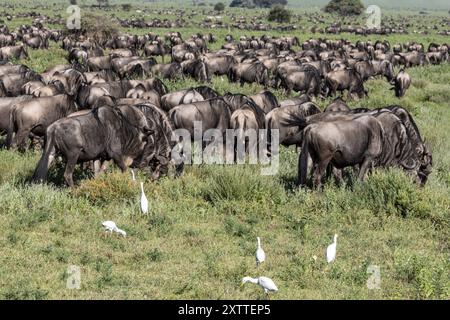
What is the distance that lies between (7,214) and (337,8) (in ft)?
321

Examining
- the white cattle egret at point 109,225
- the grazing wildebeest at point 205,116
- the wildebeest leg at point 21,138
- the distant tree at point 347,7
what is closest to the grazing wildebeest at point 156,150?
the grazing wildebeest at point 205,116

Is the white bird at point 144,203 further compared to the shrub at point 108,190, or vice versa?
the shrub at point 108,190

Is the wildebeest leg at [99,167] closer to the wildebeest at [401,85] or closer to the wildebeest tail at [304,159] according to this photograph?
the wildebeest tail at [304,159]

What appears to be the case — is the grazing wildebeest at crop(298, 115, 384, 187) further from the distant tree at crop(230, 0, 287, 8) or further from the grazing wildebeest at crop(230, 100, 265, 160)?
the distant tree at crop(230, 0, 287, 8)

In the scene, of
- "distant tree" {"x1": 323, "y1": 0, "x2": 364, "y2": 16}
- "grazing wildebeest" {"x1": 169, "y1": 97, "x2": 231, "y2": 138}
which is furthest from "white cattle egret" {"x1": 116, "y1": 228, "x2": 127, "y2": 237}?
"distant tree" {"x1": 323, "y1": 0, "x2": 364, "y2": 16}

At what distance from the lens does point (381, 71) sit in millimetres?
32906

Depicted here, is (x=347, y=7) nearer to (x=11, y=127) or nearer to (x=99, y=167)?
(x=11, y=127)

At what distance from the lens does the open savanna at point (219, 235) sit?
7379mm

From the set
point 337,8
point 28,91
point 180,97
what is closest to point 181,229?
point 180,97

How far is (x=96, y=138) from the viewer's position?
11.1 meters

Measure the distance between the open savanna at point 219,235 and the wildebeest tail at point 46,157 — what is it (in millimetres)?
300

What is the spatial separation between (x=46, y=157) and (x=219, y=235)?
11.8 feet

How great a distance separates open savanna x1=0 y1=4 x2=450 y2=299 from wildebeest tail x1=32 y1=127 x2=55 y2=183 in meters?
0.30
